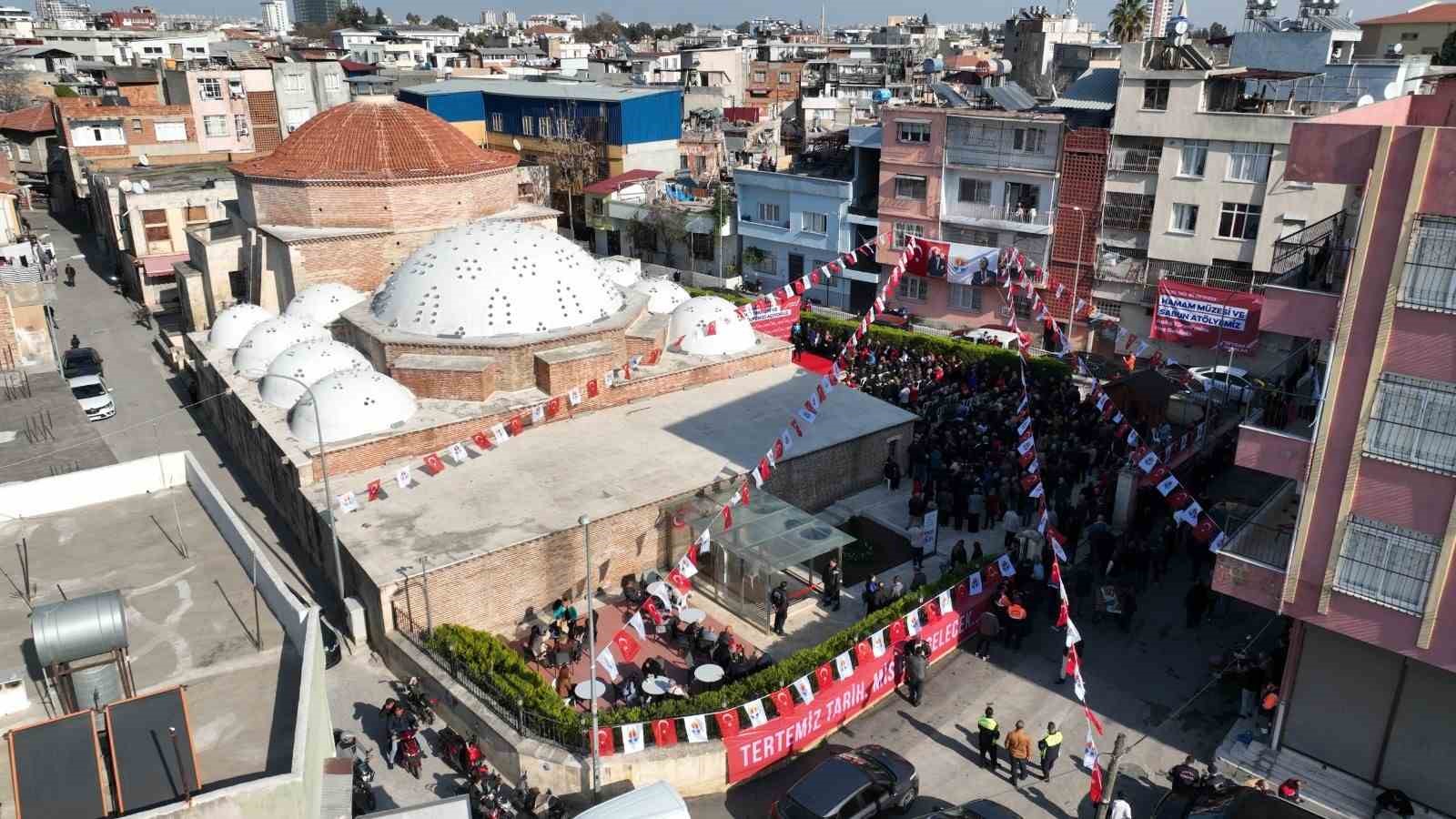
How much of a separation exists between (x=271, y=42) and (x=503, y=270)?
111 meters

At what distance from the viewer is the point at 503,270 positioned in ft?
90.8

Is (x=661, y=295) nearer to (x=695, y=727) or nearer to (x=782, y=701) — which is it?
(x=782, y=701)

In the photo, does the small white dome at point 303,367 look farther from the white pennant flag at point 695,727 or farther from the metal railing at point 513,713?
the white pennant flag at point 695,727

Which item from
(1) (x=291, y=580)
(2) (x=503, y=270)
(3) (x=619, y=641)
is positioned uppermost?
(2) (x=503, y=270)

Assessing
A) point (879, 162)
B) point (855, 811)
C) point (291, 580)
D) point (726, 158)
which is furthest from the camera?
point (726, 158)

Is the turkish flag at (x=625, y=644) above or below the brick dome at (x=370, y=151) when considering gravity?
below

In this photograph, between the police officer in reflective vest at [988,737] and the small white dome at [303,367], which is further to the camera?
the small white dome at [303,367]

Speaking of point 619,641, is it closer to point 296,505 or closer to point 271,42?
point 296,505

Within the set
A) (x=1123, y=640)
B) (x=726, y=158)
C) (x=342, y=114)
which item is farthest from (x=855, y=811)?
(x=726, y=158)

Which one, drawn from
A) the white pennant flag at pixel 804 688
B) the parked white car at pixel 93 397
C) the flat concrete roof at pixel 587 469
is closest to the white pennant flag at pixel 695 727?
the white pennant flag at pixel 804 688

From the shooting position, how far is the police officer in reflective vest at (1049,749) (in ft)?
53.4

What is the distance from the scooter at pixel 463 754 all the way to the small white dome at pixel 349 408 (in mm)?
9090

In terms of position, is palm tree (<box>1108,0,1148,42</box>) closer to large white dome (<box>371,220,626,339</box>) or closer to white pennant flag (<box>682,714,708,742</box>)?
large white dome (<box>371,220,626,339</box>)

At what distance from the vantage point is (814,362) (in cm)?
3516
